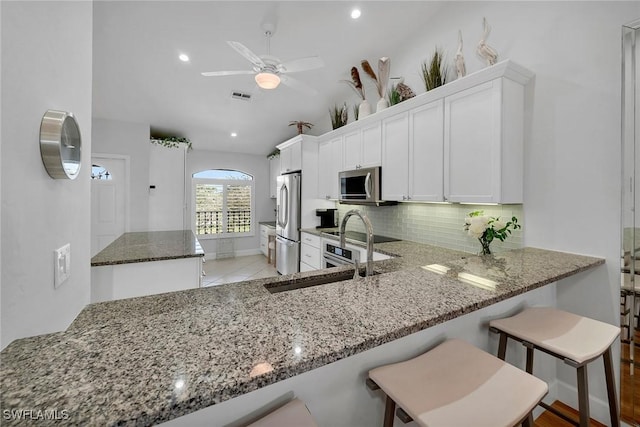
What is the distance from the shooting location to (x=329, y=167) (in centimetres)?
392

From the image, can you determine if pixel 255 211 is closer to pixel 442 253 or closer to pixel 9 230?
pixel 442 253

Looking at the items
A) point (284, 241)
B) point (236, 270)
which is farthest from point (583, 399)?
point (236, 270)

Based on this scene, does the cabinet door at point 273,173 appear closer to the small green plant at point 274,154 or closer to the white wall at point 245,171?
the small green plant at point 274,154

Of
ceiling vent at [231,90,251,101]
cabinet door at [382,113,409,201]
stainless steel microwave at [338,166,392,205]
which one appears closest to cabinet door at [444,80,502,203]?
cabinet door at [382,113,409,201]

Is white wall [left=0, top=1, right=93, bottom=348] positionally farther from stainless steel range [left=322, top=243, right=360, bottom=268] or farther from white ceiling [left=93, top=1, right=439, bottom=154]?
stainless steel range [left=322, top=243, right=360, bottom=268]

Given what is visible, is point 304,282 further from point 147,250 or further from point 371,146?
point 371,146

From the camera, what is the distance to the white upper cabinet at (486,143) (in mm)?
1928

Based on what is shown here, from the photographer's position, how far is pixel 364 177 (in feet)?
10.3

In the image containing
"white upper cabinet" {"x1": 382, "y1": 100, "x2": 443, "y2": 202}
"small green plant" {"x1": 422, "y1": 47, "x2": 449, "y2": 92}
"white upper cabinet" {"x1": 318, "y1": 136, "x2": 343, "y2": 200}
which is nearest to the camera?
"white upper cabinet" {"x1": 382, "y1": 100, "x2": 443, "y2": 202}

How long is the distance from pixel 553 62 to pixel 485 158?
0.82 meters

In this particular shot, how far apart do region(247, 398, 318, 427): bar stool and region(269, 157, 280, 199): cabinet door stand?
557 centimetres

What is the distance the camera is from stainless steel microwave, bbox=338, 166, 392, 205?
297cm

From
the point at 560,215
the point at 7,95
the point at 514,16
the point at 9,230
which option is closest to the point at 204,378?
the point at 9,230

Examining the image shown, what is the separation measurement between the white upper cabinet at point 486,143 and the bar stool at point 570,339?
0.86m
